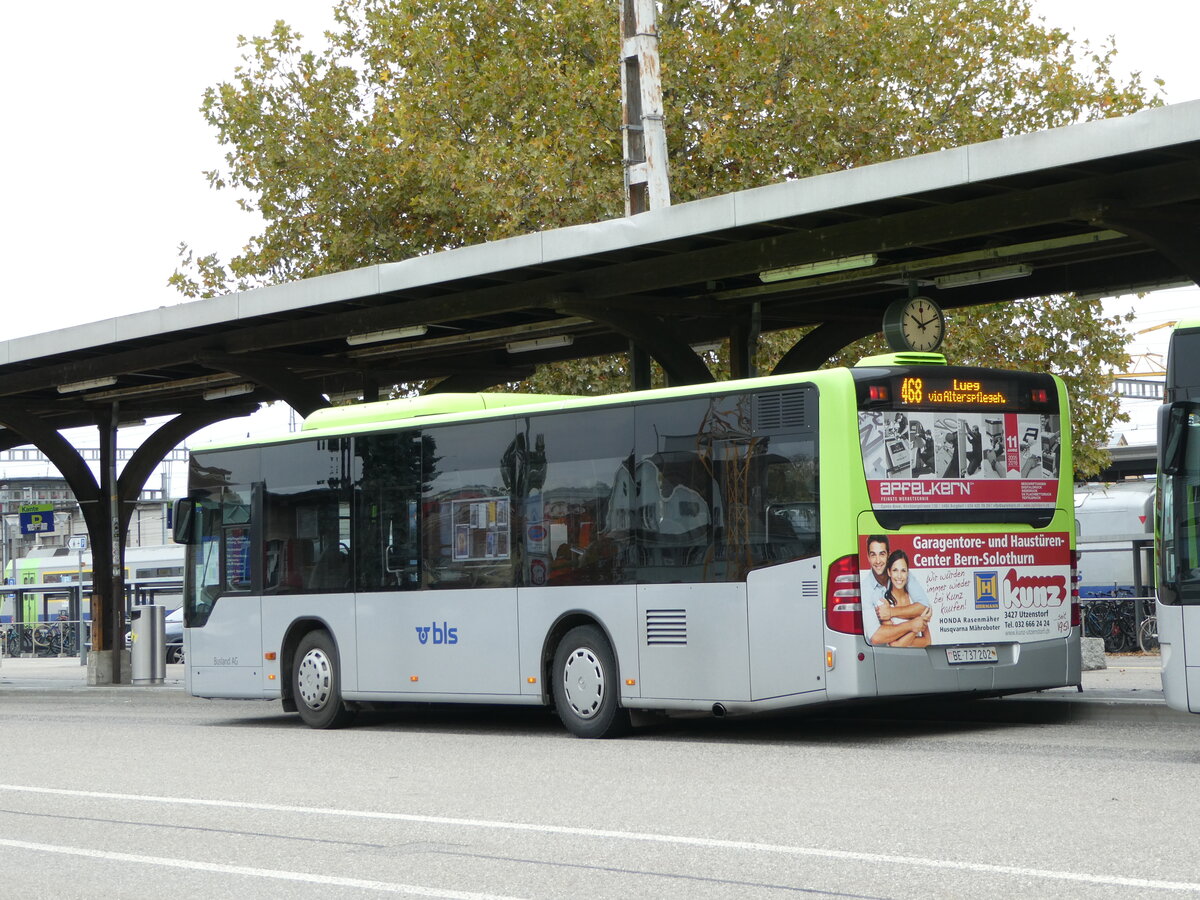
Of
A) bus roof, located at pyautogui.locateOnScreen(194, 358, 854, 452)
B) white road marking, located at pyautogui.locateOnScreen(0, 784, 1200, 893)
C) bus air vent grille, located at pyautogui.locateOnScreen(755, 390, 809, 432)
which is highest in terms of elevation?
bus roof, located at pyautogui.locateOnScreen(194, 358, 854, 452)

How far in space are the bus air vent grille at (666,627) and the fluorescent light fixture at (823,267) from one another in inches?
151

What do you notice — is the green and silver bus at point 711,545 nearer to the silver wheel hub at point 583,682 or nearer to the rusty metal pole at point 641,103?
the silver wheel hub at point 583,682

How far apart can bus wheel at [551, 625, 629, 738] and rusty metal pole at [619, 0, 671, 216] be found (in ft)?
26.4

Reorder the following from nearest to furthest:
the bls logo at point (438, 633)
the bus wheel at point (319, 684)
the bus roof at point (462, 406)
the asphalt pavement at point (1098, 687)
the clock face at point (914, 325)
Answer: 1. the bus roof at point (462, 406)
2. the asphalt pavement at point (1098, 687)
3. the bls logo at point (438, 633)
4. the bus wheel at point (319, 684)
5. the clock face at point (914, 325)

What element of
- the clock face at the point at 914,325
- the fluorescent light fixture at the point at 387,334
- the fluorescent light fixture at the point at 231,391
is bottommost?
the clock face at the point at 914,325

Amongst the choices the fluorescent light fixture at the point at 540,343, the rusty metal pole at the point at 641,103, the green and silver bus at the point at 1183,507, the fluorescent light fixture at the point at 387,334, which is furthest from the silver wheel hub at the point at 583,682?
the rusty metal pole at the point at 641,103

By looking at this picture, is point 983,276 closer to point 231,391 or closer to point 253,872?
point 253,872

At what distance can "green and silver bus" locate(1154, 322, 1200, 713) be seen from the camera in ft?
35.2

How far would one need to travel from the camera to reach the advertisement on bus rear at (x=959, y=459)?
41.4 ft

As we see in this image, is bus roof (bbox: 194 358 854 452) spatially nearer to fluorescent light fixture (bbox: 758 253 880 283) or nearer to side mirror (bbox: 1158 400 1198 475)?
fluorescent light fixture (bbox: 758 253 880 283)

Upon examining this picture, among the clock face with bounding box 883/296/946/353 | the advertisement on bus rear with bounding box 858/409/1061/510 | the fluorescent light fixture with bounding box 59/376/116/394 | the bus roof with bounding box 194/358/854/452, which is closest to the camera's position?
the advertisement on bus rear with bounding box 858/409/1061/510

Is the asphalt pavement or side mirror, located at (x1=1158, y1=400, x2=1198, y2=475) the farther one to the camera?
the asphalt pavement

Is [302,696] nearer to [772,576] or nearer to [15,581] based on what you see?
[772,576]

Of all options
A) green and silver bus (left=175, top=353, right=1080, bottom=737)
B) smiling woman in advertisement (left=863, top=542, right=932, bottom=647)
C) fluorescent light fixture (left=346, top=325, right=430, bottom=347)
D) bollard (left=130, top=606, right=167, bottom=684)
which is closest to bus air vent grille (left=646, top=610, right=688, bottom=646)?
green and silver bus (left=175, top=353, right=1080, bottom=737)
